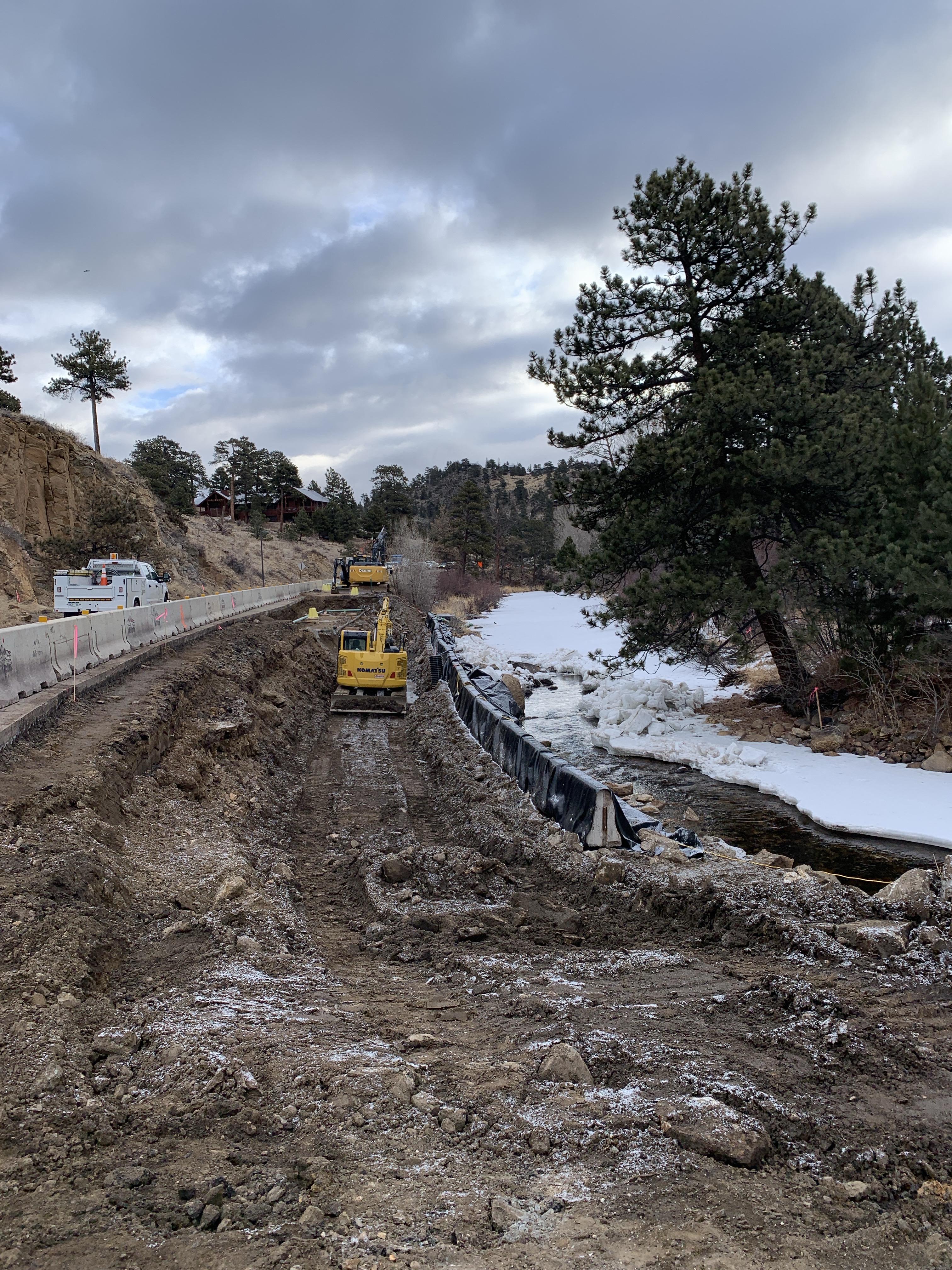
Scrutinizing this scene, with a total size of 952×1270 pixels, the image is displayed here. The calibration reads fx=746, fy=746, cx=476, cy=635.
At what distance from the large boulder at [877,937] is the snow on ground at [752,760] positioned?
5355 millimetres

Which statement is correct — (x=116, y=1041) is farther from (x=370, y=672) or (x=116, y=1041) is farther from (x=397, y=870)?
(x=370, y=672)

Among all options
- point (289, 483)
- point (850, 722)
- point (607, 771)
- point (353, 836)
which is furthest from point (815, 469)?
point (289, 483)

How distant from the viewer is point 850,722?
15.5 meters

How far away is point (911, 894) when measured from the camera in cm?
624

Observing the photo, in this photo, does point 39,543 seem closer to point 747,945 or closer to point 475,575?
point 747,945

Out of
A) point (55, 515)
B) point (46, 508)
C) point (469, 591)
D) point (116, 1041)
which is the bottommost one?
point (116, 1041)

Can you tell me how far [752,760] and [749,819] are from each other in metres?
2.84

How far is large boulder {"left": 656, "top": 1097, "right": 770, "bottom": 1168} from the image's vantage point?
3092 millimetres

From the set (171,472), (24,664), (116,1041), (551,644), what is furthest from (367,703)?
(171,472)

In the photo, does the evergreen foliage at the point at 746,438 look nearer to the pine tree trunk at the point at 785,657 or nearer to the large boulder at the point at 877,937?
the pine tree trunk at the point at 785,657

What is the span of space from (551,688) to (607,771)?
33.6 feet

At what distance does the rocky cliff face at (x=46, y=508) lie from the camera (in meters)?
30.2

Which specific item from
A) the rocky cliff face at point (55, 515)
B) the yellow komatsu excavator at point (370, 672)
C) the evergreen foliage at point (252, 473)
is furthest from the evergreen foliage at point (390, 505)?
the yellow komatsu excavator at point (370, 672)

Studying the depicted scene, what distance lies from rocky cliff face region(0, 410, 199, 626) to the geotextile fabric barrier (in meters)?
9.80
